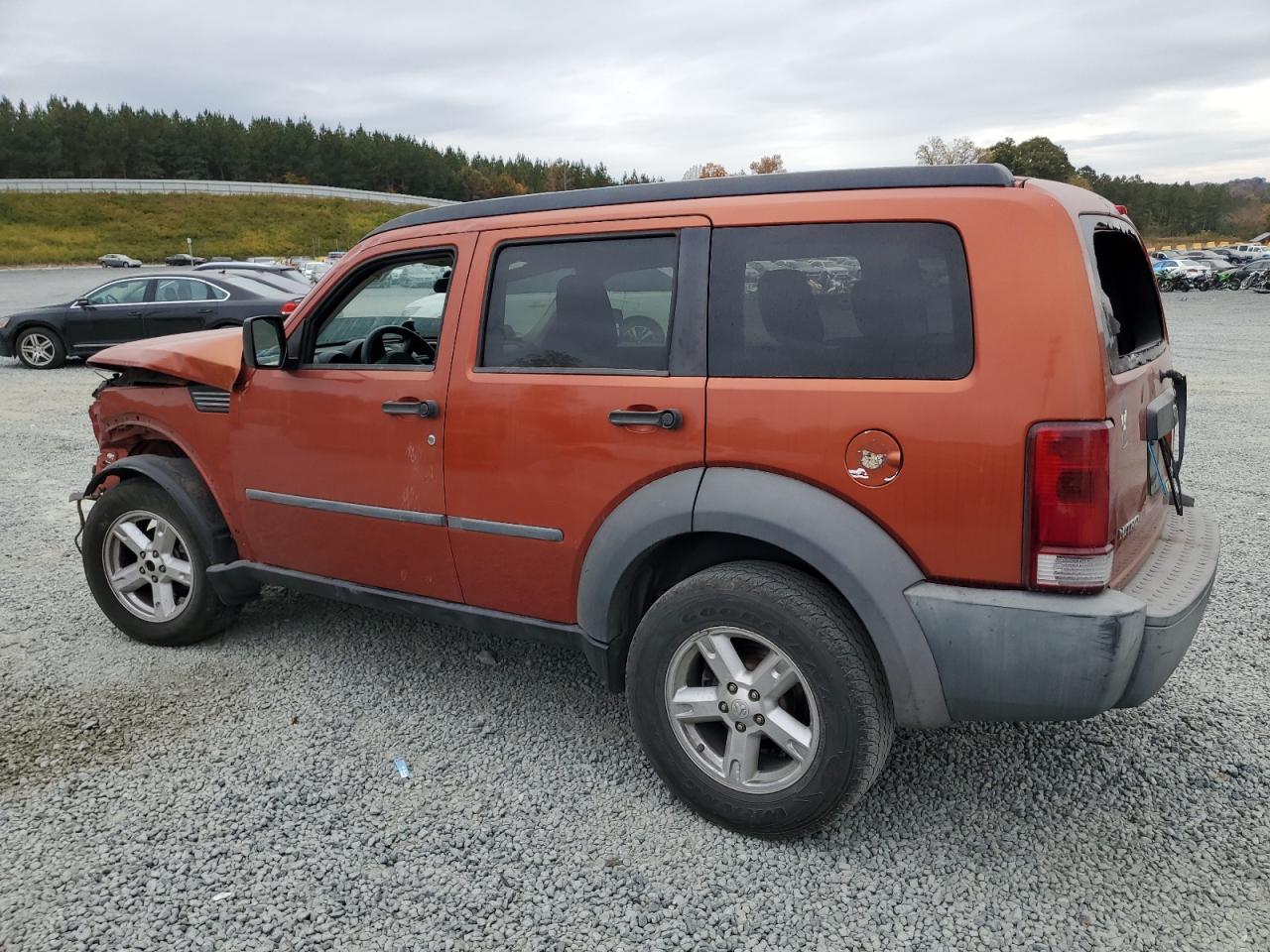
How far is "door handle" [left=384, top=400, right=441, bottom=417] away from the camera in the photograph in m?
3.32

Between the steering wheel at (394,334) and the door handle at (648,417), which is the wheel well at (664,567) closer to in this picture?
the door handle at (648,417)

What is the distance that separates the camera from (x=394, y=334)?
4.01 meters

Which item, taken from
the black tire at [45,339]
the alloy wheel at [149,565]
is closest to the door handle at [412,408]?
the alloy wheel at [149,565]

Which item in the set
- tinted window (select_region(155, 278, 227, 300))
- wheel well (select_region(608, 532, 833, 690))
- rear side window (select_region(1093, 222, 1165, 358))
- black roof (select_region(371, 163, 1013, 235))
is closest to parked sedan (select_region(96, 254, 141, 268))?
tinted window (select_region(155, 278, 227, 300))

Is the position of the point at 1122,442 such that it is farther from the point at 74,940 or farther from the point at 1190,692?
the point at 74,940

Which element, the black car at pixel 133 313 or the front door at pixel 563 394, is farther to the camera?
the black car at pixel 133 313

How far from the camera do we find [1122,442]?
2541mm

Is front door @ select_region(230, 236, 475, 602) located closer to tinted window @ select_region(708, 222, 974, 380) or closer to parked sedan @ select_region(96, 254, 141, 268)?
tinted window @ select_region(708, 222, 974, 380)

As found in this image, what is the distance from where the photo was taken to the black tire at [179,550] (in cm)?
416

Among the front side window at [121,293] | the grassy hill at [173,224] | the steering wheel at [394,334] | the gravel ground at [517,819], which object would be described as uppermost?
the grassy hill at [173,224]

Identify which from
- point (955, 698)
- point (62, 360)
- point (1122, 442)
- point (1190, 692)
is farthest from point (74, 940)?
point (62, 360)

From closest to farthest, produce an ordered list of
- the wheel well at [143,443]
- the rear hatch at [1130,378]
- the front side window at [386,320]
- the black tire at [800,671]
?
the rear hatch at [1130,378], the black tire at [800,671], the front side window at [386,320], the wheel well at [143,443]

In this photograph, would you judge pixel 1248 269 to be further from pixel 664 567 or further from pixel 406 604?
pixel 406 604

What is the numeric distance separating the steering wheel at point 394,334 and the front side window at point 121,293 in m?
12.1
